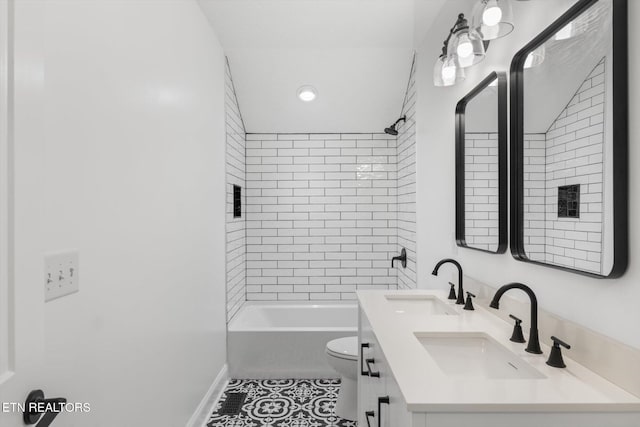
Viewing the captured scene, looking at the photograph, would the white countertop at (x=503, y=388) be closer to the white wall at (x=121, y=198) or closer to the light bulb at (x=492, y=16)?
the white wall at (x=121, y=198)

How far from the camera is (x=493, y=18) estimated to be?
4.71 ft

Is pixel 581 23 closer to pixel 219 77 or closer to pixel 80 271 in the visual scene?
pixel 80 271

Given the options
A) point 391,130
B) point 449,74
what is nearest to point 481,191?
point 449,74

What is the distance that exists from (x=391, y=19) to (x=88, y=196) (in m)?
2.28

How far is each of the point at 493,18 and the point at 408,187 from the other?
1.88m

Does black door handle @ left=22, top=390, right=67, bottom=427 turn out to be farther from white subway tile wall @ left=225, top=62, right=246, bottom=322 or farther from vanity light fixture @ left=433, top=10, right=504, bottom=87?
white subway tile wall @ left=225, top=62, right=246, bottom=322

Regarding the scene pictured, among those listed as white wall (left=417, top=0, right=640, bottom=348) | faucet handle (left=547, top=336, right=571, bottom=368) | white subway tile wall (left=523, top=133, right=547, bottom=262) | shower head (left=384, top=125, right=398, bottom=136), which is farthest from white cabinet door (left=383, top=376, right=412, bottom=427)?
shower head (left=384, top=125, right=398, bottom=136)

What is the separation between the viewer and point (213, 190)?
2729 mm

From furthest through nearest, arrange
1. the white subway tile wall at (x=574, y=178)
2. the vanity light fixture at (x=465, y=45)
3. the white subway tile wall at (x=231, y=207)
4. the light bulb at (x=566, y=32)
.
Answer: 1. the white subway tile wall at (x=231, y=207)
2. the vanity light fixture at (x=465, y=45)
3. the light bulb at (x=566, y=32)
4. the white subway tile wall at (x=574, y=178)

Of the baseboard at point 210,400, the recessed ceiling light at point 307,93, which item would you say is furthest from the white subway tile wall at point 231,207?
the recessed ceiling light at point 307,93

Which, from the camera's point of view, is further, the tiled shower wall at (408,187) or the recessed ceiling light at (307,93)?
the recessed ceiling light at (307,93)

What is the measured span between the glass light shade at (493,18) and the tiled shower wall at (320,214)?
234 centimetres

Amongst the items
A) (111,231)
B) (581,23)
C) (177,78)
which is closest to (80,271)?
(111,231)

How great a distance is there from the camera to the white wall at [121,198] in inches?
42.6
